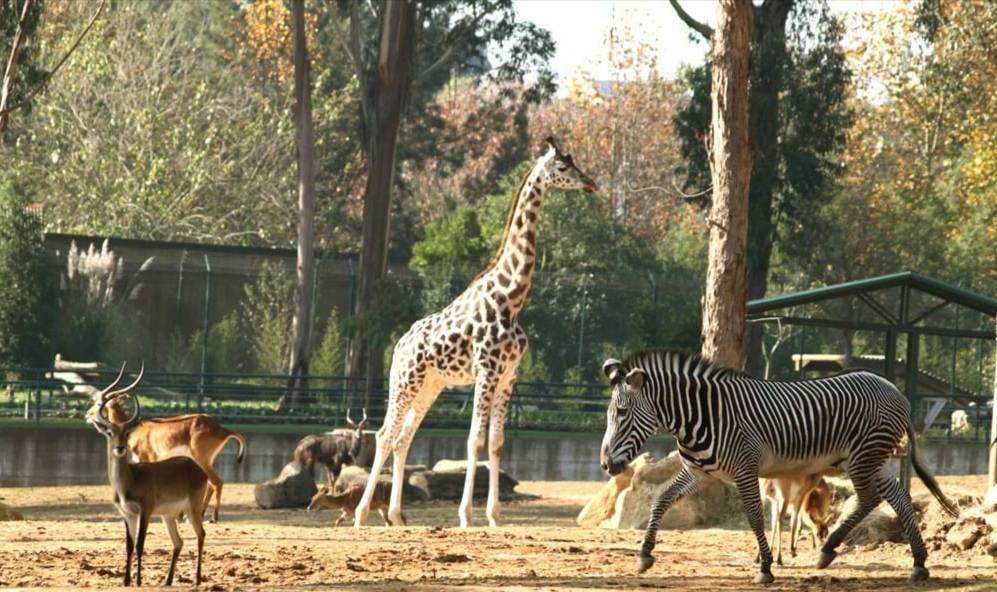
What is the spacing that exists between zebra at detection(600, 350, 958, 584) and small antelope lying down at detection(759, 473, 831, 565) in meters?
1.17

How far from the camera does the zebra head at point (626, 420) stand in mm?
13336

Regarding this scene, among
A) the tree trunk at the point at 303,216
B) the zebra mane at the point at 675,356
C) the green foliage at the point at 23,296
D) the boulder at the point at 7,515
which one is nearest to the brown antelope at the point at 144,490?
the zebra mane at the point at 675,356

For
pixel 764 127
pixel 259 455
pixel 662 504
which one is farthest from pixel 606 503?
pixel 764 127

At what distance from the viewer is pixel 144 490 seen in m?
12.2

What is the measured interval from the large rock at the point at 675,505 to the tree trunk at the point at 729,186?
144cm

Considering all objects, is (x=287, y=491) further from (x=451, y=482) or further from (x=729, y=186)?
(x=729, y=186)

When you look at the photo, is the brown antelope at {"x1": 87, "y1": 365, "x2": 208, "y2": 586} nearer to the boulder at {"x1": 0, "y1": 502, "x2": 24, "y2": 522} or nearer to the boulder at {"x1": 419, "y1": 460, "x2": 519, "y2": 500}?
the boulder at {"x1": 0, "y1": 502, "x2": 24, "y2": 522}

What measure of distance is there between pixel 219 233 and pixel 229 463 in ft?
69.9

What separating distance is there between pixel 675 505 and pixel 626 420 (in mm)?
6535

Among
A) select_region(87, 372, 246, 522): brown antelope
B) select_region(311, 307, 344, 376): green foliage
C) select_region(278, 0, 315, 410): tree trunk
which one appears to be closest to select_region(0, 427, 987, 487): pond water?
select_region(278, 0, 315, 410): tree trunk

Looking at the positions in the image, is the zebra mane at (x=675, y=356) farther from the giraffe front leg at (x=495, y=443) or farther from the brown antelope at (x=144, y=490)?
the giraffe front leg at (x=495, y=443)

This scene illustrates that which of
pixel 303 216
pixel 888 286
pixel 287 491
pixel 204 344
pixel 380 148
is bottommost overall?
pixel 287 491

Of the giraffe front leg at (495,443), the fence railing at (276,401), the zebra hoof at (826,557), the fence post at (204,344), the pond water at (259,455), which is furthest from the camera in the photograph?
the fence railing at (276,401)

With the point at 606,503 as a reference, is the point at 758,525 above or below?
above
